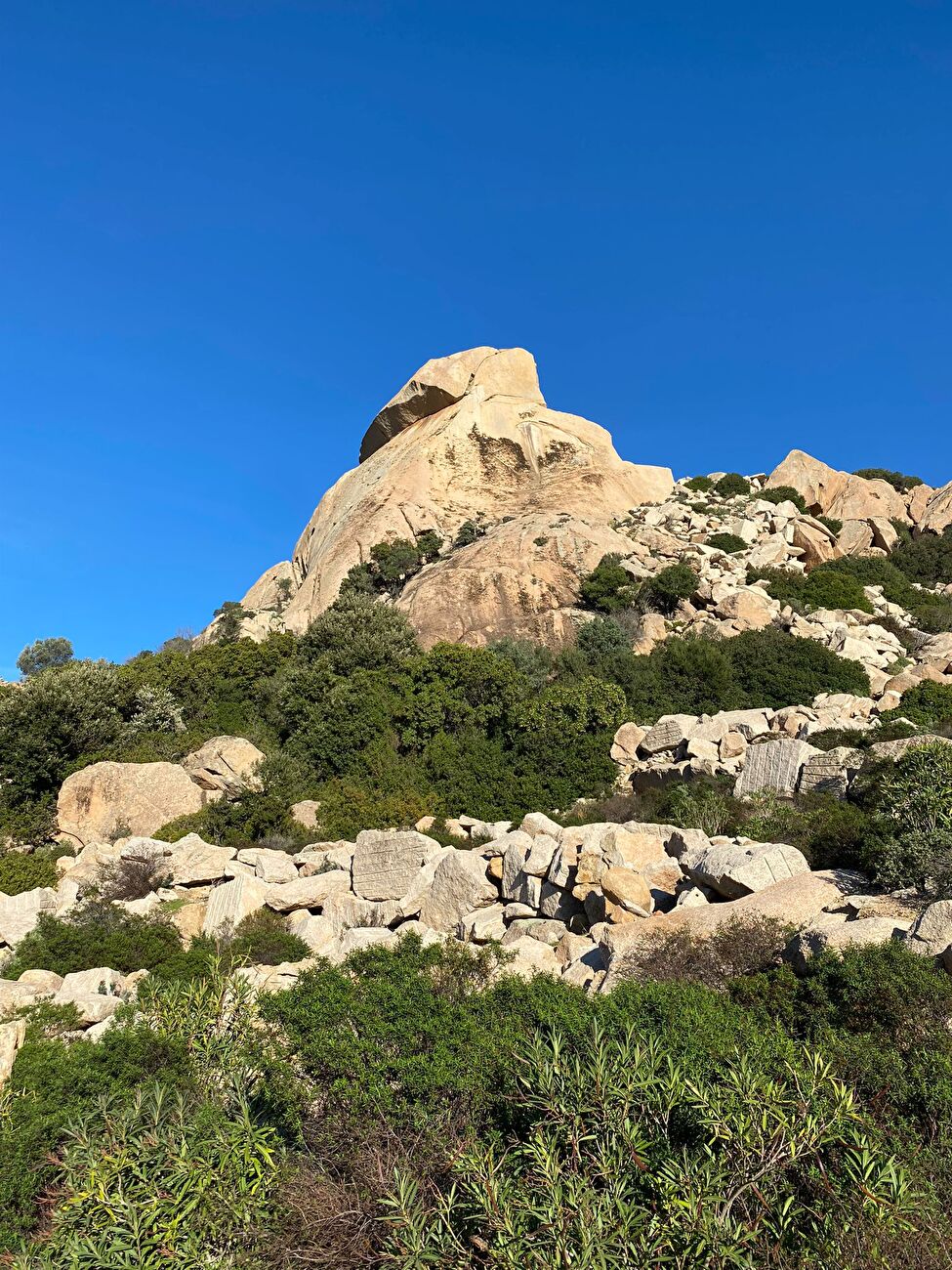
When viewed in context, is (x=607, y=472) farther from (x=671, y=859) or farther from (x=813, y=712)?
(x=671, y=859)

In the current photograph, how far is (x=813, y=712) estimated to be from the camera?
57.6 ft

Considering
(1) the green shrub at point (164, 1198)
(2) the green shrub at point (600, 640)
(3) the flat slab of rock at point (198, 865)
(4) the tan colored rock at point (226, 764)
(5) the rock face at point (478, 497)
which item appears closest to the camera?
(1) the green shrub at point (164, 1198)

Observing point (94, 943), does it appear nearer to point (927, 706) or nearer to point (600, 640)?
point (927, 706)

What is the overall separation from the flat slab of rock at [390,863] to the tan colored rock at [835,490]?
103 feet

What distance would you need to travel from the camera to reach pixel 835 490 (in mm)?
39656

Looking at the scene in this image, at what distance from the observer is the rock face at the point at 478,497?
27516mm

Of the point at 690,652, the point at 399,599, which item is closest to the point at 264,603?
the point at 399,599

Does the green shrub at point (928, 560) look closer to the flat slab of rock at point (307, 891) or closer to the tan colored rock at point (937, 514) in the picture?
the tan colored rock at point (937, 514)

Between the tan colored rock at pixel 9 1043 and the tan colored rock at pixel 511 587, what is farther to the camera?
the tan colored rock at pixel 511 587

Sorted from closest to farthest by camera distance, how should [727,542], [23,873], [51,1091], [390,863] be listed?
[51,1091], [390,863], [23,873], [727,542]

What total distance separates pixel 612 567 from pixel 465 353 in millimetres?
17709

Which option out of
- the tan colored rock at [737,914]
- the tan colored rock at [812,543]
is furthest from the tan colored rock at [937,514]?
the tan colored rock at [737,914]

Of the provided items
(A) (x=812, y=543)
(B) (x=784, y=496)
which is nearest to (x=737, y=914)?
(A) (x=812, y=543)

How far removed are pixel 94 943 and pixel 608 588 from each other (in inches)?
771
